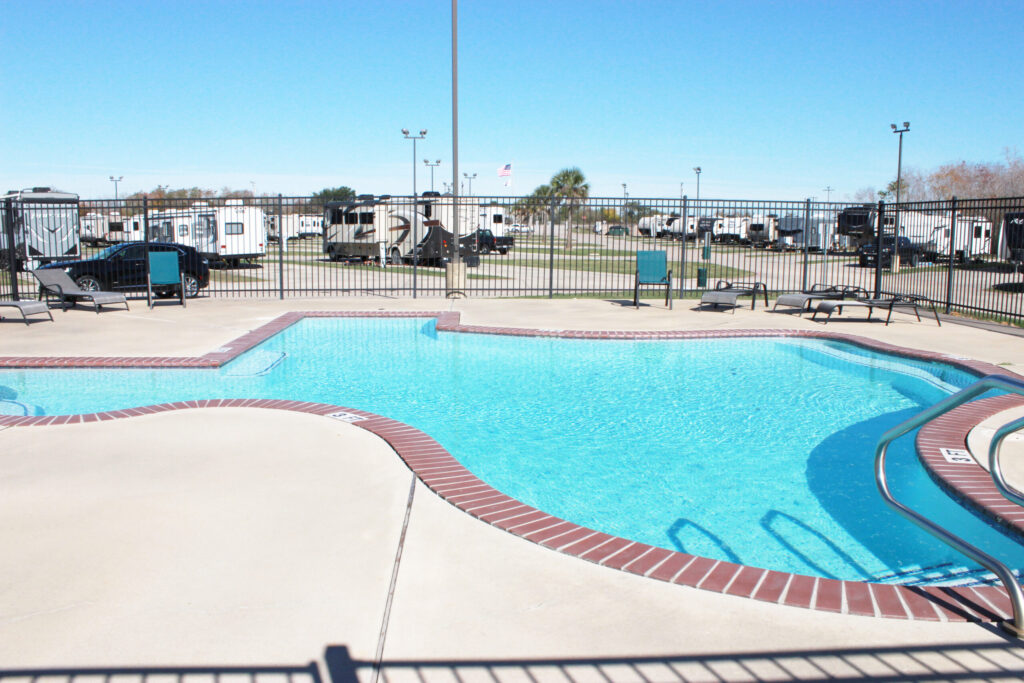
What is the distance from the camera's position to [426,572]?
3.30 m

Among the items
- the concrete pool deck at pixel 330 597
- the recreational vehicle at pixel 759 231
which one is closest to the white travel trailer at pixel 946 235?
the recreational vehicle at pixel 759 231

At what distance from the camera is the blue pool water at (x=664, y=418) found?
185 inches

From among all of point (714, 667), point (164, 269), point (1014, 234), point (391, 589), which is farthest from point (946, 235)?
point (391, 589)

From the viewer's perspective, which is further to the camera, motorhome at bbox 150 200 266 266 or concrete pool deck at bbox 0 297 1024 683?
motorhome at bbox 150 200 266 266

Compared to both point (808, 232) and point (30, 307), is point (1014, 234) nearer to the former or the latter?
point (808, 232)

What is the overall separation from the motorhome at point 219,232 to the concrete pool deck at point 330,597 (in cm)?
2338

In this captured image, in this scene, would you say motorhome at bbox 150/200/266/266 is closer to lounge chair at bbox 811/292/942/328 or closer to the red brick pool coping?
lounge chair at bbox 811/292/942/328

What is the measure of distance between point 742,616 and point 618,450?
10.9ft

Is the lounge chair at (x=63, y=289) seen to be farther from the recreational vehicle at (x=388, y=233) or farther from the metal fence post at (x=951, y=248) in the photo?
the metal fence post at (x=951, y=248)

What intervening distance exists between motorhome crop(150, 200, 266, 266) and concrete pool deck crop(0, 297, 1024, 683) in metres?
23.4

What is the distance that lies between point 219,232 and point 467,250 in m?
13.4

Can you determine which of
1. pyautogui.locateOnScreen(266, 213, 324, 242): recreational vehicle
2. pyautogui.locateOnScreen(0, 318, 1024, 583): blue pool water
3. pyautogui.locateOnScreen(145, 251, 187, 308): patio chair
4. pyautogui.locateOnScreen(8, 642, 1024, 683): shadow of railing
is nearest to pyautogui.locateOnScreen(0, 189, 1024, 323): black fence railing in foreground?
pyautogui.locateOnScreen(145, 251, 187, 308): patio chair

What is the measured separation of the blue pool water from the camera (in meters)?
4.69

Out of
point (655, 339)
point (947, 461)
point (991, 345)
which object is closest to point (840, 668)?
point (947, 461)
